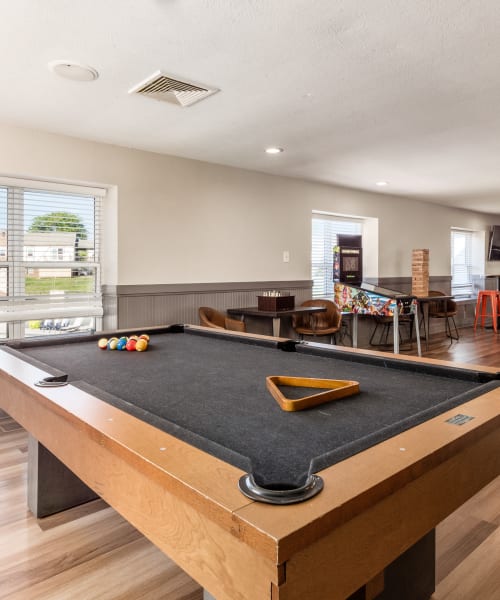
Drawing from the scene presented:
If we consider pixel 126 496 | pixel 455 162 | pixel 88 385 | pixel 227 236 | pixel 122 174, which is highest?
pixel 455 162

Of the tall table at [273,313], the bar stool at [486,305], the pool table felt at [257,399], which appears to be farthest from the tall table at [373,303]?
the pool table felt at [257,399]

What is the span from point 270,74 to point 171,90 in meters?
0.65

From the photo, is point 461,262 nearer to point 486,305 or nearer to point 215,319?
point 486,305

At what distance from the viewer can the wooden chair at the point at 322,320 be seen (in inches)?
207

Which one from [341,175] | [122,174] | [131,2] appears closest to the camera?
[131,2]

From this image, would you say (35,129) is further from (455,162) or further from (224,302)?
(455,162)

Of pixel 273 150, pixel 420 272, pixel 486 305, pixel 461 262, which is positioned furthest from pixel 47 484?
pixel 486 305

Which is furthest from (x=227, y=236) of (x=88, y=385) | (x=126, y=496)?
(x=126, y=496)

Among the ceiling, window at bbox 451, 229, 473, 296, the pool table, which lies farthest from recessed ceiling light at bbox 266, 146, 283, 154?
window at bbox 451, 229, 473, 296

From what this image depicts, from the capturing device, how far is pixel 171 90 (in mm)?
2891

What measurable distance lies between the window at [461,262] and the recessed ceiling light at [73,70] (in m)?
7.40

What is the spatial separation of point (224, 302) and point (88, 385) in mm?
3466

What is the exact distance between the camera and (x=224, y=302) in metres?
4.95

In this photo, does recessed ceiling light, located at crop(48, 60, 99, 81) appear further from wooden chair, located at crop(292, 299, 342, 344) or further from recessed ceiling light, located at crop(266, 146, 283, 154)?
wooden chair, located at crop(292, 299, 342, 344)
